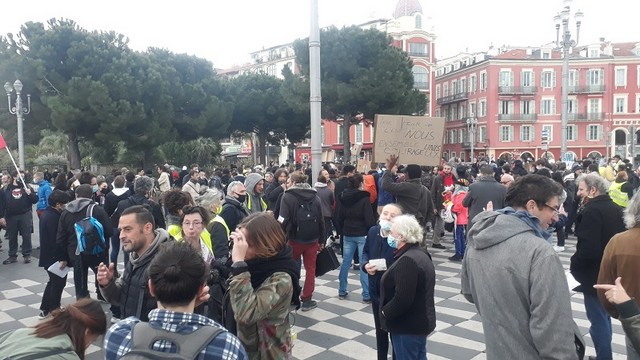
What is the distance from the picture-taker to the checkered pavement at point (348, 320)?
4969 millimetres

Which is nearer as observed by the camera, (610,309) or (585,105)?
(610,309)

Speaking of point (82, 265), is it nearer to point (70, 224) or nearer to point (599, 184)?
point (70, 224)

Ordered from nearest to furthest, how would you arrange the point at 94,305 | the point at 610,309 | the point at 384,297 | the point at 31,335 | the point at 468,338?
the point at 31,335
the point at 94,305
the point at 610,309
the point at 384,297
the point at 468,338

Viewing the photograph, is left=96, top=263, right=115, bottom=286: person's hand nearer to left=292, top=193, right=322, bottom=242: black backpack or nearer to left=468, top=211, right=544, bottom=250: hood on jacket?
left=468, top=211, right=544, bottom=250: hood on jacket

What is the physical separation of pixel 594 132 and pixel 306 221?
53.3 meters

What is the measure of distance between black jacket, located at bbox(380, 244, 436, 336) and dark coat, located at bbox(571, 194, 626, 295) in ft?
5.17

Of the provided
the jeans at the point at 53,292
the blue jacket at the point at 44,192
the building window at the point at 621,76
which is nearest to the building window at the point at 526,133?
the building window at the point at 621,76

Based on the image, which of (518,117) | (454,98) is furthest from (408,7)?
(518,117)

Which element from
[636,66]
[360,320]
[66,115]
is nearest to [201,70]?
[66,115]

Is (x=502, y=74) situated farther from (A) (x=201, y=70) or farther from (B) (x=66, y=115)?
(B) (x=66, y=115)

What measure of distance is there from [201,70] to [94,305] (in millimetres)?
34422

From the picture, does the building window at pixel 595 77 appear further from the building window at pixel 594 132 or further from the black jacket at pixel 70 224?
the black jacket at pixel 70 224

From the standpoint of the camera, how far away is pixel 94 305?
2.14m

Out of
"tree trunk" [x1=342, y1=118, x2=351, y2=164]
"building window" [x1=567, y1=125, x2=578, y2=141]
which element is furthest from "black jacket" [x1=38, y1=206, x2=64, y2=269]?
"building window" [x1=567, y1=125, x2=578, y2=141]
